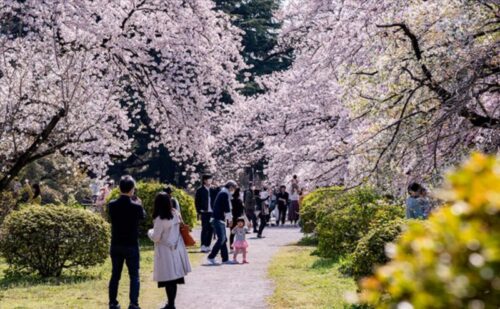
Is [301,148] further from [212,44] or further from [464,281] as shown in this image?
[464,281]

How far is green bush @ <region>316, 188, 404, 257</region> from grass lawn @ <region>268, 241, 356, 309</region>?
0.36m

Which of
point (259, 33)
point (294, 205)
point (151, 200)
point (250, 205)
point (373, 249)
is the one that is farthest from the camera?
point (259, 33)

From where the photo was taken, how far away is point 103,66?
62.1ft

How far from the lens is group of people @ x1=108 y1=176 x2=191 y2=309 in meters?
10.8

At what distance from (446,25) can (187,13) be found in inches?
459

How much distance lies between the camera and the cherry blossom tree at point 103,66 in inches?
629

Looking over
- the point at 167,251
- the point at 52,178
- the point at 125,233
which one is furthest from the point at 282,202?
the point at 125,233

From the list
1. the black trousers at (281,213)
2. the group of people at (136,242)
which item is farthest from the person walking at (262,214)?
the group of people at (136,242)

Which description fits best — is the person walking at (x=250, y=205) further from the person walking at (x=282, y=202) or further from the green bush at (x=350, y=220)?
the green bush at (x=350, y=220)

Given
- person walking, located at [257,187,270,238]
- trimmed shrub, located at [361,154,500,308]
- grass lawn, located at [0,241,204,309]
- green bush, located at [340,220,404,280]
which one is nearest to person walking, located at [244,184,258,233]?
person walking, located at [257,187,270,238]

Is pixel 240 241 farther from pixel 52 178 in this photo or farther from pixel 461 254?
pixel 52 178

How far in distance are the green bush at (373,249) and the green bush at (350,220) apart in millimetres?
3968

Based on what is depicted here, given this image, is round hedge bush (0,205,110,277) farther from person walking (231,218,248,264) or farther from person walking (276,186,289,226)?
person walking (276,186,289,226)

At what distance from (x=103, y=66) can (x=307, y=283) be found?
303 inches
